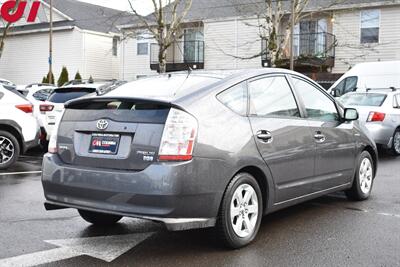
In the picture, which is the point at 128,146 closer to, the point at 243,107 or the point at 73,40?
the point at 243,107

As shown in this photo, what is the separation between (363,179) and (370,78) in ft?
37.5

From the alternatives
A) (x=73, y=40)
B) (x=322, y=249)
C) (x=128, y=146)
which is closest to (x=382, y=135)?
(x=322, y=249)

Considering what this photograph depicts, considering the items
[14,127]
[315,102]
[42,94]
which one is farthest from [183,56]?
[315,102]

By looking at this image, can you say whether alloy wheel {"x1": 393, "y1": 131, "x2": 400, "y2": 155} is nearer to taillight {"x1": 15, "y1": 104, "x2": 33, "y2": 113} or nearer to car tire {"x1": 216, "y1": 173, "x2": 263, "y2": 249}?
taillight {"x1": 15, "y1": 104, "x2": 33, "y2": 113}

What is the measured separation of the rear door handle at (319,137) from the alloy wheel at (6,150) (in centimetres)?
599

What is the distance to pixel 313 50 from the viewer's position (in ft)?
88.7

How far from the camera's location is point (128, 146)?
182 inches

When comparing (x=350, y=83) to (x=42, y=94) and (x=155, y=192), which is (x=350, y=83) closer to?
(x=42, y=94)

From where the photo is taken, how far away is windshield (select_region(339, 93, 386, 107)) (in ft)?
41.4

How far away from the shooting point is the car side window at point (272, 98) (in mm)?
5328

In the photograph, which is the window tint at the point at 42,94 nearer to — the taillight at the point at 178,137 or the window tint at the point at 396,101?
the window tint at the point at 396,101

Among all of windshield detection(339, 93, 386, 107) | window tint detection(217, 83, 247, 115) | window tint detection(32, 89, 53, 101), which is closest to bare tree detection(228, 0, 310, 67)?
windshield detection(339, 93, 386, 107)

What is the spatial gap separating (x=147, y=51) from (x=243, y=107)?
94.3 ft

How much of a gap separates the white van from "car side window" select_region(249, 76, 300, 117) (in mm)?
11451
